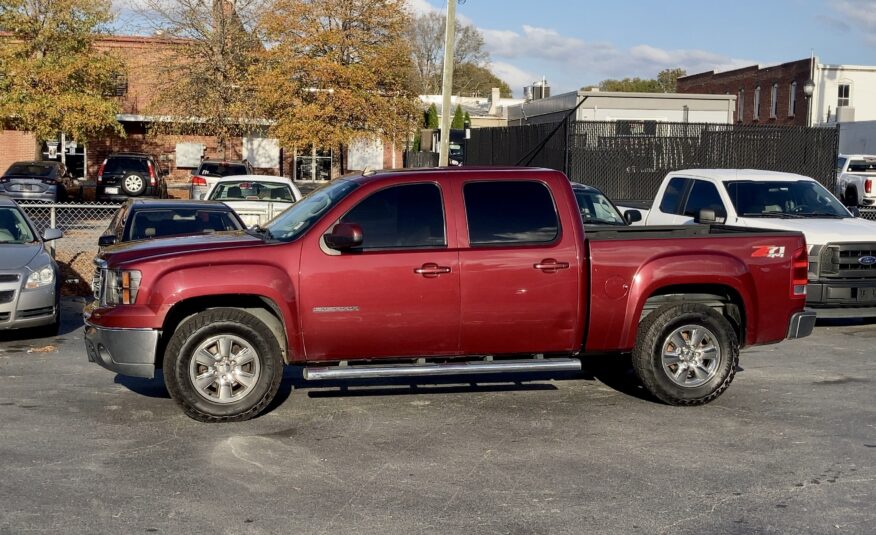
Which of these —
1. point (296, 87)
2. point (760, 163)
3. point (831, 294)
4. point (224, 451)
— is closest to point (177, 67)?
point (296, 87)

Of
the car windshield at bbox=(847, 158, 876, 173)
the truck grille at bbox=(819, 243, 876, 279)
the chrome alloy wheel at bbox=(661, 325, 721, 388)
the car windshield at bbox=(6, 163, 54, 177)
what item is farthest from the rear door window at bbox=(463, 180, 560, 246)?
the car windshield at bbox=(847, 158, 876, 173)

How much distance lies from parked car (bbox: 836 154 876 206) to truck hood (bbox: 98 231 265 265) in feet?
91.4

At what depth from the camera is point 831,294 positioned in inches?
489

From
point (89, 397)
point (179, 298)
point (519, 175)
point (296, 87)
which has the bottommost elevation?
point (89, 397)

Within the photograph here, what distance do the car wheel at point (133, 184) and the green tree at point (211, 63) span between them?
3649mm

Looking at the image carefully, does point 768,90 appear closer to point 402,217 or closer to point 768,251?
point 768,251

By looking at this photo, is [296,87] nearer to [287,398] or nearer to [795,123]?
[287,398]

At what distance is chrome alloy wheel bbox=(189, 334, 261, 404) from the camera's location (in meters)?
7.82

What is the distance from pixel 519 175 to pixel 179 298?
2878 mm

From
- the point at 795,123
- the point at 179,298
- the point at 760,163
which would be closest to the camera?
the point at 179,298

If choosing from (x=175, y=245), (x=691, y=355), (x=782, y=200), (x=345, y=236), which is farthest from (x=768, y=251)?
(x=782, y=200)

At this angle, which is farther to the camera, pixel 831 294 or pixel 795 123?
pixel 795 123

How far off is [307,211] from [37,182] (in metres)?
22.6

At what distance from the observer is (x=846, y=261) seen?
12492mm
